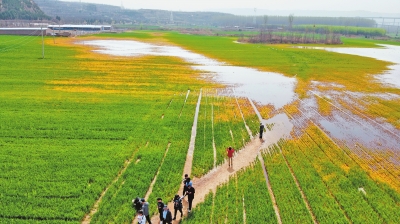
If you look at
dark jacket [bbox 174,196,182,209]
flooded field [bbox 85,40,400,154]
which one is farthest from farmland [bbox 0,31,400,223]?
dark jacket [bbox 174,196,182,209]

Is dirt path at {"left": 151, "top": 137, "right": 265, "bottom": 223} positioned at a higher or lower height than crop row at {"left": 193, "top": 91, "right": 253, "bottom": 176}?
lower

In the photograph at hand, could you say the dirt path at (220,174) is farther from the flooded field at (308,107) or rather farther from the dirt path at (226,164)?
the flooded field at (308,107)

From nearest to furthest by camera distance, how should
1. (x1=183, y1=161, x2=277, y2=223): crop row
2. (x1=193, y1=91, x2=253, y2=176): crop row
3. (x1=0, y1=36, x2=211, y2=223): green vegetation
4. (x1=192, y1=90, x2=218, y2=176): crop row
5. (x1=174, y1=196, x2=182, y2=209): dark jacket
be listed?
(x1=174, y1=196, x2=182, y2=209): dark jacket
(x1=183, y1=161, x2=277, y2=223): crop row
(x1=0, y1=36, x2=211, y2=223): green vegetation
(x1=192, y1=90, x2=218, y2=176): crop row
(x1=193, y1=91, x2=253, y2=176): crop row

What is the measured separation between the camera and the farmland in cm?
1352

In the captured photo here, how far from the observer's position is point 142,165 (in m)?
17.3

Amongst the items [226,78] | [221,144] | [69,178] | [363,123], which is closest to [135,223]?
[69,178]

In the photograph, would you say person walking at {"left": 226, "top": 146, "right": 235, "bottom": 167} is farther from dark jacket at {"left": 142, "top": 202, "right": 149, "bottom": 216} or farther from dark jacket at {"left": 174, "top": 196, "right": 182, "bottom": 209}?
dark jacket at {"left": 142, "top": 202, "right": 149, "bottom": 216}

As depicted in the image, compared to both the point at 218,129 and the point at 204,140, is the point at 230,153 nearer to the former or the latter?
the point at 204,140

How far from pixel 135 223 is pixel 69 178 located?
5041 millimetres

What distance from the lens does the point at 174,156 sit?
61.2 feet

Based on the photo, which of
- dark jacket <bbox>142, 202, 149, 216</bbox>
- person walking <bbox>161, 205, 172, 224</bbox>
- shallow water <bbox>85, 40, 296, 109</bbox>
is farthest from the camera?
shallow water <bbox>85, 40, 296, 109</bbox>

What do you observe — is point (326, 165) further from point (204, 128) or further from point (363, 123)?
point (363, 123)

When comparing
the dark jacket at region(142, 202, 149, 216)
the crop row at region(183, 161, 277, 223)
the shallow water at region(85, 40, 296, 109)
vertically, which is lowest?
the crop row at region(183, 161, 277, 223)

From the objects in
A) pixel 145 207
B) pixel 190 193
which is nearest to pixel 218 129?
pixel 190 193
